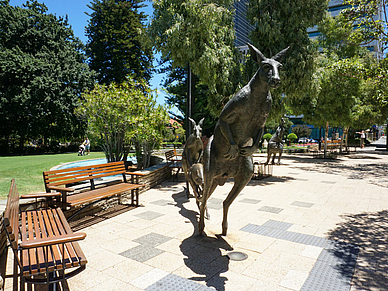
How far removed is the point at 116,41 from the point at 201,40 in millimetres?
18261

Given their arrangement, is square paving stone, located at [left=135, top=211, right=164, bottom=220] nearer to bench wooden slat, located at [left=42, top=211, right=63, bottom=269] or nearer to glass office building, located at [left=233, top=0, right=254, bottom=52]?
bench wooden slat, located at [left=42, top=211, right=63, bottom=269]

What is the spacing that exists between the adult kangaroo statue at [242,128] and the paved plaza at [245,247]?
91cm

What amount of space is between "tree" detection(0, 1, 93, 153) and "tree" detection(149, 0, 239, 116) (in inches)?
643

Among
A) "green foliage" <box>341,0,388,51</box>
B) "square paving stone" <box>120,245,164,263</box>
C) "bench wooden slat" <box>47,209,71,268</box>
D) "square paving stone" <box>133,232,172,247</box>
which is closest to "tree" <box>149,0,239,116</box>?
"green foliage" <box>341,0,388,51</box>

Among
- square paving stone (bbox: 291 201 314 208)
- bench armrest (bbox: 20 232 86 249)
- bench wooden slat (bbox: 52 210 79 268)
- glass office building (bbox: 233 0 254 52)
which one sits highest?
glass office building (bbox: 233 0 254 52)

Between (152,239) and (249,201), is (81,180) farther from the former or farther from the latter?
(249,201)

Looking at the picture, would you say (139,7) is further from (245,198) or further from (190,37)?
(245,198)

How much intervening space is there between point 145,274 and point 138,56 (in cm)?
2555

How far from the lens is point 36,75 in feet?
76.7

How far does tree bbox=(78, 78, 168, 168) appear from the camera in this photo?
29.6 ft

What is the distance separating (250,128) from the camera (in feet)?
11.1

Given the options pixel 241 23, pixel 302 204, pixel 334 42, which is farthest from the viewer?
pixel 334 42

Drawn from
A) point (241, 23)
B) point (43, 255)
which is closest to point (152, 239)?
point (43, 255)

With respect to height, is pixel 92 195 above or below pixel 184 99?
below
